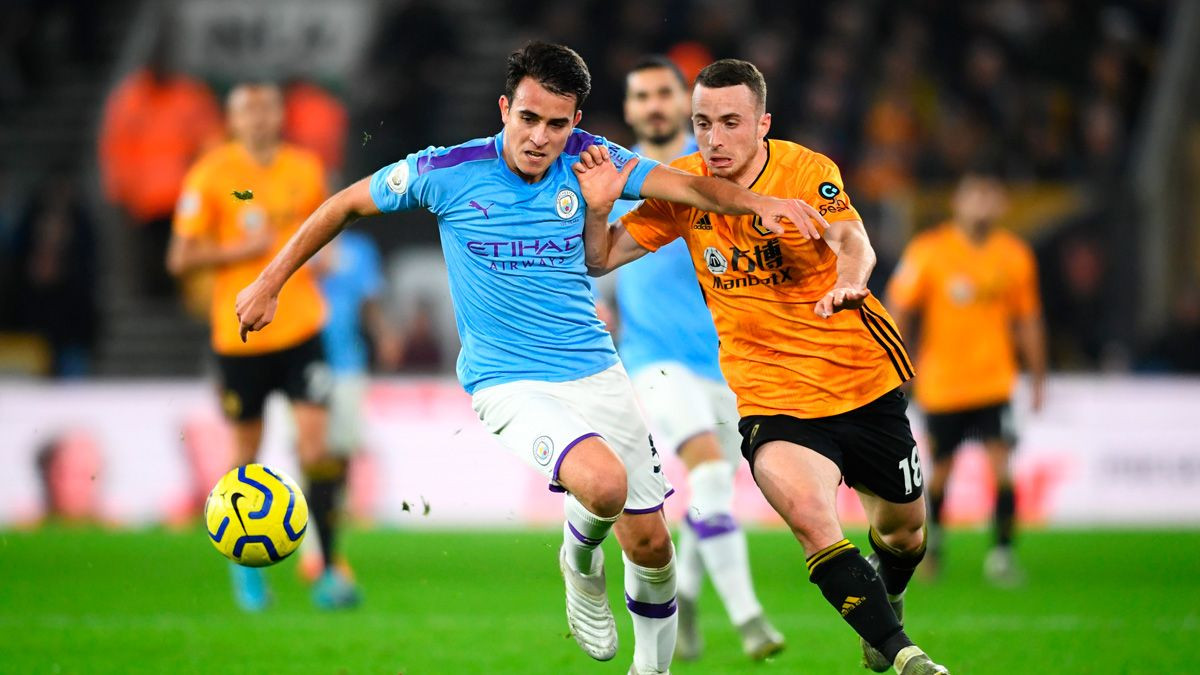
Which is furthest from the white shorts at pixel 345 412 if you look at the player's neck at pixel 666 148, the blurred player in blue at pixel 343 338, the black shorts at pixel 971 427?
the black shorts at pixel 971 427

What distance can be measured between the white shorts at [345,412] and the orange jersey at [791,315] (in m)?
4.98

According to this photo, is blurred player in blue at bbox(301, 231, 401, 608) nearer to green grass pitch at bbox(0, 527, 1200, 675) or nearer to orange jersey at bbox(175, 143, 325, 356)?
orange jersey at bbox(175, 143, 325, 356)

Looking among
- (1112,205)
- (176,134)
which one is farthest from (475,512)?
(1112,205)

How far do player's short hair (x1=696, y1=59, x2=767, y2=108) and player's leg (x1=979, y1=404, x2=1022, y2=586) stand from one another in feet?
18.3

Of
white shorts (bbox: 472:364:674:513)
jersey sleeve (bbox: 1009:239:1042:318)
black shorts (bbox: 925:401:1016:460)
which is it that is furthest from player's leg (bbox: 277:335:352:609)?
jersey sleeve (bbox: 1009:239:1042:318)

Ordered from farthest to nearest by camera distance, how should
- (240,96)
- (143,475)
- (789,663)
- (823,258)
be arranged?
(143,475), (240,96), (789,663), (823,258)

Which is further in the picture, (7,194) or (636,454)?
(7,194)

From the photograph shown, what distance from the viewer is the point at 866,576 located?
5594 mm

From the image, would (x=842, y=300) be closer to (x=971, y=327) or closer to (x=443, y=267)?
(x=971, y=327)

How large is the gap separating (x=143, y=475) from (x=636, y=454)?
916 cm

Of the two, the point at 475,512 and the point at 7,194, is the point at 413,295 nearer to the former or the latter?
the point at 475,512

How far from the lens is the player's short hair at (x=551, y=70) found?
587 cm

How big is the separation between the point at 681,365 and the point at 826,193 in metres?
2.13

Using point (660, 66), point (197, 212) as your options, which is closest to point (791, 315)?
point (660, 66)
